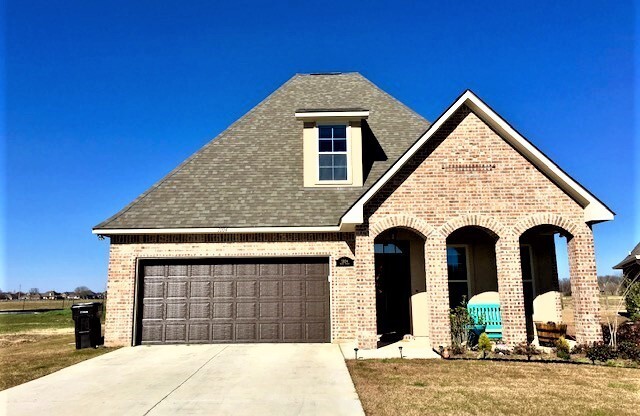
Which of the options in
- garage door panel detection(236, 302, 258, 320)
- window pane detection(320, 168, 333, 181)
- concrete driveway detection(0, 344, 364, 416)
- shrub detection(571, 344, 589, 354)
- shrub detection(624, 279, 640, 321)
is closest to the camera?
concrete driveway detection(0, 344, 364, 416)

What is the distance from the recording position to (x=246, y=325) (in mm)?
12781

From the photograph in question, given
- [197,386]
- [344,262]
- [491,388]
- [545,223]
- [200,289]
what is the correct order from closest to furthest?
[491,388] < [197,386] < [545,223] < [344,262] < [200,289]

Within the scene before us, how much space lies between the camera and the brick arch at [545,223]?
11141 mm

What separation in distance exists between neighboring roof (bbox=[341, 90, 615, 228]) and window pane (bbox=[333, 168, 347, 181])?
333 cm

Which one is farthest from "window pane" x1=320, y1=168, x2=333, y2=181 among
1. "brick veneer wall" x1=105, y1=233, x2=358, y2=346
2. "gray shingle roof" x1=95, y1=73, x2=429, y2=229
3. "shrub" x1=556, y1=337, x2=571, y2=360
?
"shrub" x1=556, y1=337, x2=571, y2=360

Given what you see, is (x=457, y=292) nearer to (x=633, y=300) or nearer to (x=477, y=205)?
(x=477, y=205)

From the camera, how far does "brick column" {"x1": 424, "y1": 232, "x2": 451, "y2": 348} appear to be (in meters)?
10.8

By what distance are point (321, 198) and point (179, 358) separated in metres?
6.18

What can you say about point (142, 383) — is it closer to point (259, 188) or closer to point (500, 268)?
point (259, 188)

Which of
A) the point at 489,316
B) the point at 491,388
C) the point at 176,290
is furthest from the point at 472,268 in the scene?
the point at 176,290

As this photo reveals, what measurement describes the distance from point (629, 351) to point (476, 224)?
4.40 metres

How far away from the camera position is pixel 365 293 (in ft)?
36.2

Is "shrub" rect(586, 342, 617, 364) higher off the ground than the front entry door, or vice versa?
the front entry door

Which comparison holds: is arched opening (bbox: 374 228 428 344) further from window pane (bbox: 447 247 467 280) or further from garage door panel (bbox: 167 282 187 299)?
garage door panel (bbox: 167 282 187 299)
